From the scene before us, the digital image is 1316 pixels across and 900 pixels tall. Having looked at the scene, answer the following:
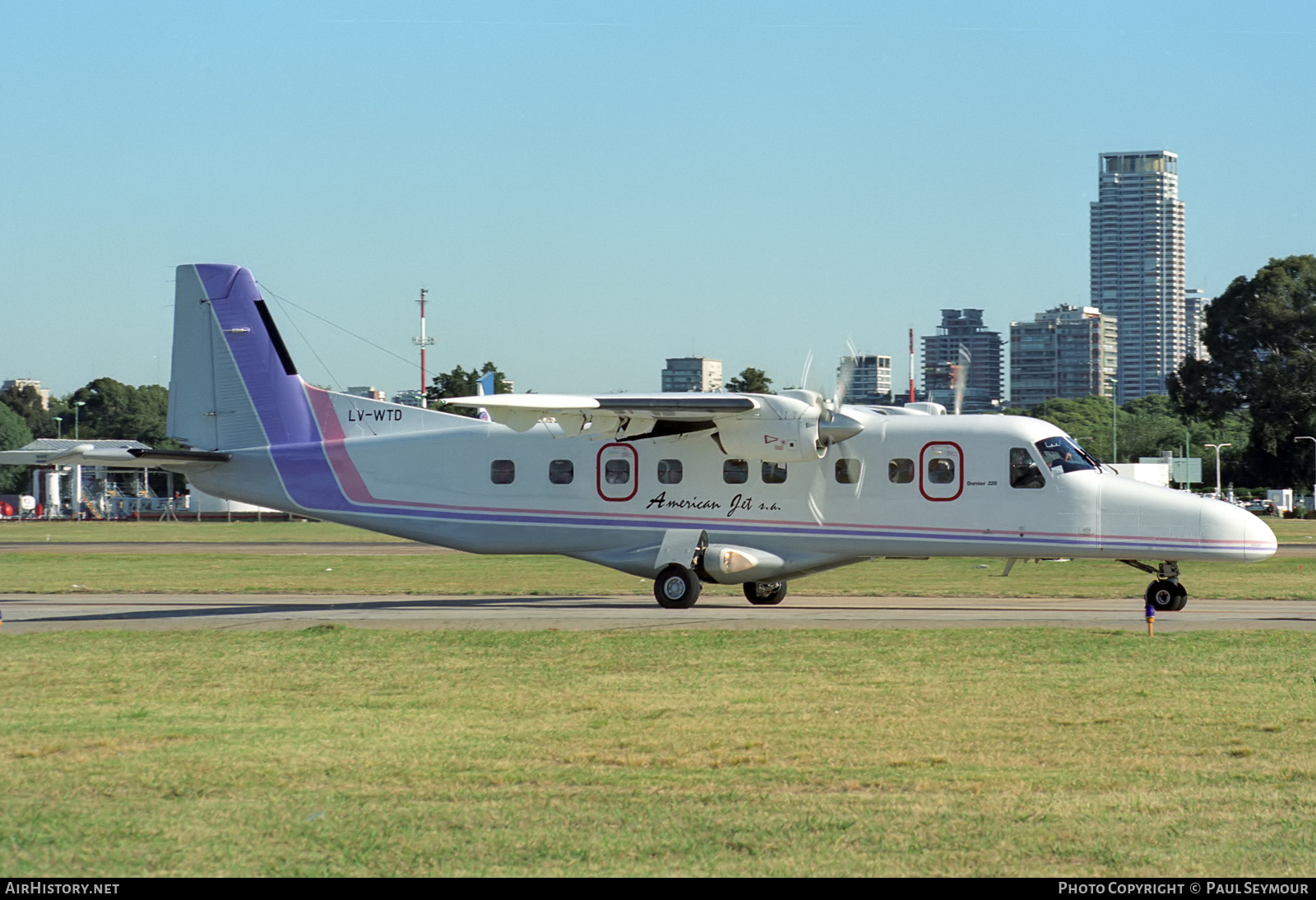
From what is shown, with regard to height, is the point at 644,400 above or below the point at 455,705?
above

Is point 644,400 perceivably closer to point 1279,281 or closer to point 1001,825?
point 1001,825

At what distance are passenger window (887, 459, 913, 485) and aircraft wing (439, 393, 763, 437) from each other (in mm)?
2371

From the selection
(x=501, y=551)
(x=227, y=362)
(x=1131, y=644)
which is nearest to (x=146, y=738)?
(x=1131, y=644)

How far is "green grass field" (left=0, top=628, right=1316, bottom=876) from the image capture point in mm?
6832

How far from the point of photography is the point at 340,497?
23438 millimetres

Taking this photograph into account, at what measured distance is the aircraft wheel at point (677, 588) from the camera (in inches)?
840

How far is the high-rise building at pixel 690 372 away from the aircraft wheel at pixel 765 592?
99681mm

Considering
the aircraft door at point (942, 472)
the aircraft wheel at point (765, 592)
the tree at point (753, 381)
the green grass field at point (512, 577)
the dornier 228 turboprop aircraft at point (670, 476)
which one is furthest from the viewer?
the tree at point (753, 381)

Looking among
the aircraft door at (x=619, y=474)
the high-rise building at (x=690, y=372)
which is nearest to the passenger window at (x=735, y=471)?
the aircraft door at (x=619, y=474)

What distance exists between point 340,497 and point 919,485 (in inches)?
403

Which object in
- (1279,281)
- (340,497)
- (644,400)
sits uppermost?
(1279,281)

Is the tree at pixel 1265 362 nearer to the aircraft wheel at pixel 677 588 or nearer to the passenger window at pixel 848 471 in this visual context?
the passenger window at pixel 848 471

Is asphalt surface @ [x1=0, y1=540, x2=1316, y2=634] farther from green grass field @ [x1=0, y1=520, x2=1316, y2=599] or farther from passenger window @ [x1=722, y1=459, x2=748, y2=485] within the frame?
passenger window @ [x1=722, y1=459, x2=748, y2=485]
